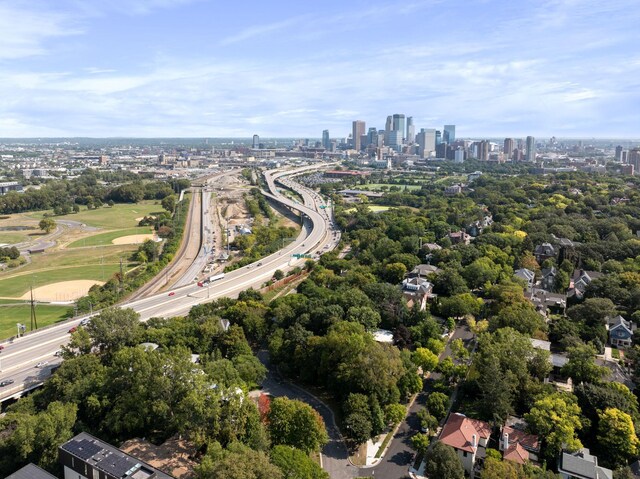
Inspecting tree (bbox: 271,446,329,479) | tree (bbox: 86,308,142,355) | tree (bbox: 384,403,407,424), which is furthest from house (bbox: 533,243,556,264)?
tree (bbox: 86,308,142,355)

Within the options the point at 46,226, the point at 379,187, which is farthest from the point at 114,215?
the point at 379,187

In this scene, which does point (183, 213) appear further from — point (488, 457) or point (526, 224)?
point (488, 457)

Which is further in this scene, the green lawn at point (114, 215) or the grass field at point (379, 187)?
the grass field at point (379, 187)

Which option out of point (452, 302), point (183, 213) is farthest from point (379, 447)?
point (183, 213)

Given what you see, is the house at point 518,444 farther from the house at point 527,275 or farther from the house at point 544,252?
the house at point 544,252

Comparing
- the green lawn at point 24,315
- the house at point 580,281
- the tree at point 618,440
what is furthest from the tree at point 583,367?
the green lawn at point 24,315

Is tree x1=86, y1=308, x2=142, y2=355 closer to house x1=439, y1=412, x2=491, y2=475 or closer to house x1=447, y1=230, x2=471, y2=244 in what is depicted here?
house x1=439, y1=412, x2=491, y2=475
